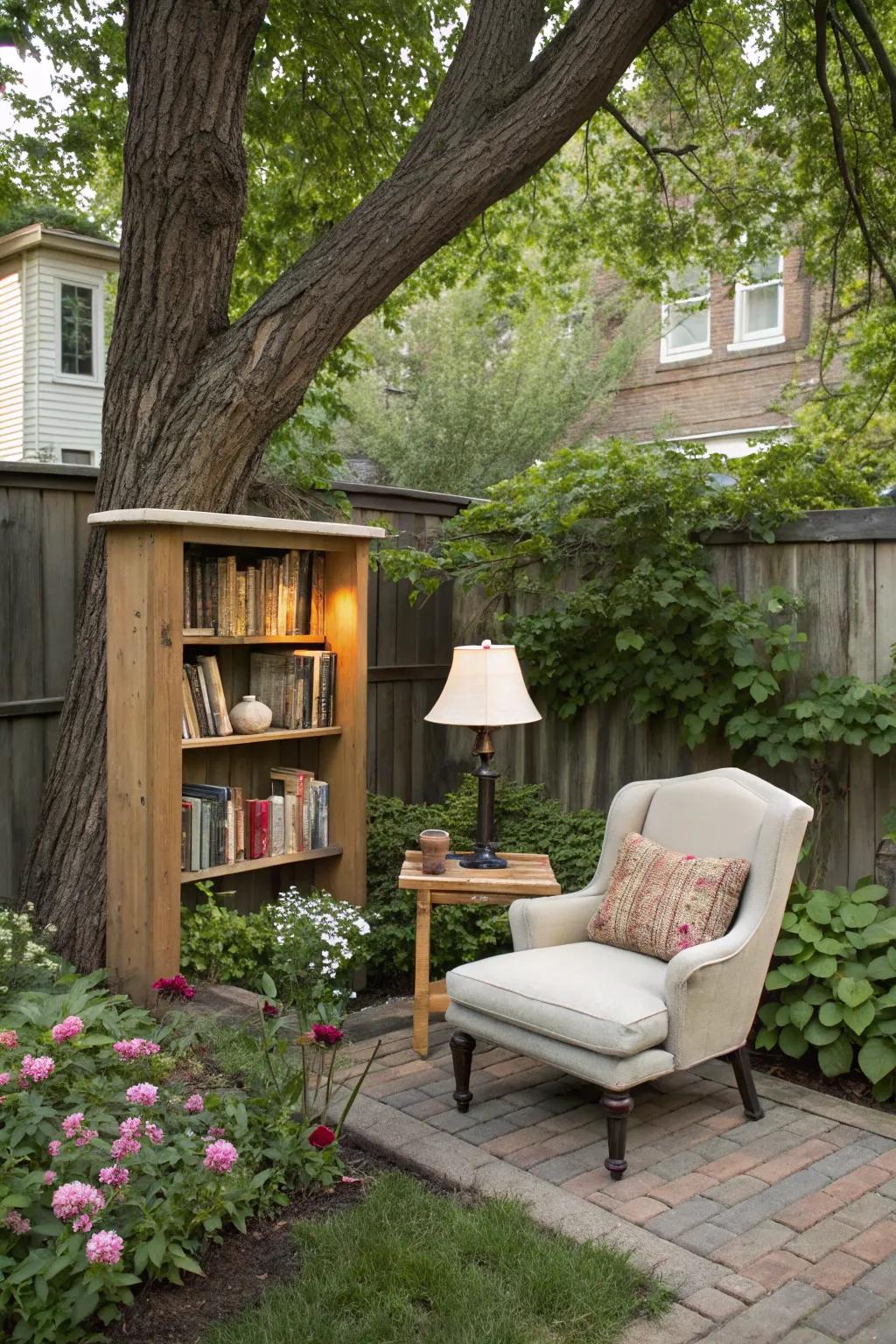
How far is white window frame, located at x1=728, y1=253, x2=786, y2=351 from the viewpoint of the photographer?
11.9 meters

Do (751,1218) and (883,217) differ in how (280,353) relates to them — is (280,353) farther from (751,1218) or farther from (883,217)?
(883,217)

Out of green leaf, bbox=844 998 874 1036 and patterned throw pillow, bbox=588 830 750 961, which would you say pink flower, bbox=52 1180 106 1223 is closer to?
patterned throw pillow, bbox=588 830 750 961

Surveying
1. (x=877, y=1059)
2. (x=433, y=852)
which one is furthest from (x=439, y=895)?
(x=877, y=1059)

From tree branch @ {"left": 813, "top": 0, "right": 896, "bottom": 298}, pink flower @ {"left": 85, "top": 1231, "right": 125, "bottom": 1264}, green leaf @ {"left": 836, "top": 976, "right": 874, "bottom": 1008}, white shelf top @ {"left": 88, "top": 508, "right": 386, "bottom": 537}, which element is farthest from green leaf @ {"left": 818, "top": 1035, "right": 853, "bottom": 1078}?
tree branch @ {"left": 813, "top": 0, "right": 896, "bottom": 298}

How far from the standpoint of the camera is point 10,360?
14.3 m

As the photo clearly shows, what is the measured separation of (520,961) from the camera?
11.5 ft

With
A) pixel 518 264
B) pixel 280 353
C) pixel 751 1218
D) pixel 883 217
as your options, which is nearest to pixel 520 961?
pixel 751 1218

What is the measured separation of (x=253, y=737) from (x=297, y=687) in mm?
346

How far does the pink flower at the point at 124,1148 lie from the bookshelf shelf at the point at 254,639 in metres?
2.03

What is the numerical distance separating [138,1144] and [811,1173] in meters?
1.84

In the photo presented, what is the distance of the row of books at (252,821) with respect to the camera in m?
4.12

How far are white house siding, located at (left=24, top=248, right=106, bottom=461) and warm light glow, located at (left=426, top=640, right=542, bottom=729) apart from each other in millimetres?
11016

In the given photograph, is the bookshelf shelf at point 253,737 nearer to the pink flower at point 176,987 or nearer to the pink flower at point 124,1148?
the pink flower at point 176,987

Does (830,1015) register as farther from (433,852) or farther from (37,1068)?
(37,1068)
